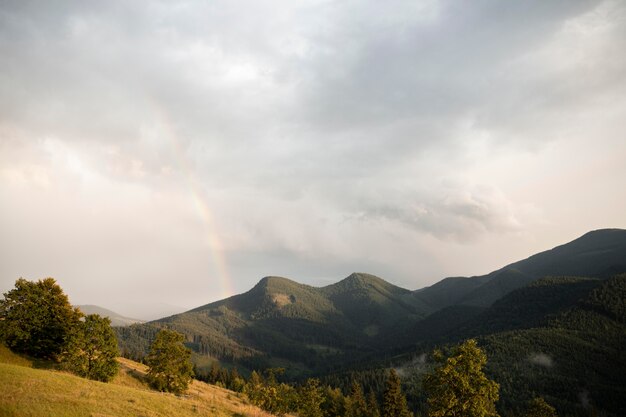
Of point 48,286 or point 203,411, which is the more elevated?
point 48,286

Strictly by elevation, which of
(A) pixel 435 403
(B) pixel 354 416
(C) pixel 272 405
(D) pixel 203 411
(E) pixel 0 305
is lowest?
(B) pixel 354 416

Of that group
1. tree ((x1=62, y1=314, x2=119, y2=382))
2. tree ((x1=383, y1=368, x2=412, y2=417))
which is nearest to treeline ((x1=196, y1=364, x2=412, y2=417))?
tree ((x1=383, y1=368, x2=412, y2=417))

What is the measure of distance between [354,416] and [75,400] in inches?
4150

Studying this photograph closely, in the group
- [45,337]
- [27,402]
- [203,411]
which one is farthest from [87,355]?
[27,402]

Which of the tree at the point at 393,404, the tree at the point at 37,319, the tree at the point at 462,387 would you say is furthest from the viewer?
the tree at the point at 393,404

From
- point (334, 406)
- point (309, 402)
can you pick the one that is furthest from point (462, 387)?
point (334, 406)

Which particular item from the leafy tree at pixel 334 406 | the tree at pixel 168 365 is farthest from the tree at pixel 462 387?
the leafy tree at pixel 334 406

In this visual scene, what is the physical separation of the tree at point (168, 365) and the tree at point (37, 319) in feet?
50.1

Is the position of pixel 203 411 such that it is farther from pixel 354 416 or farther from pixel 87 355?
pixel 354 416

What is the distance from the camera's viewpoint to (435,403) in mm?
37094

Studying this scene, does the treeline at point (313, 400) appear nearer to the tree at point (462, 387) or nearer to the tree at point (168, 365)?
the tree at point (168, 365)

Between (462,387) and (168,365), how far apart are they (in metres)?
52.9

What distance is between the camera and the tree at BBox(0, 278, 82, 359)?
54.8 m

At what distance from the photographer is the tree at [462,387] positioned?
3569 centimetres
